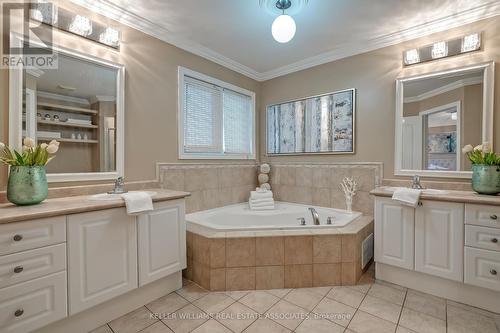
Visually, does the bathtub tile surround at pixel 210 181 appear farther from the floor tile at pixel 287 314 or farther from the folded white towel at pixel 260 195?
the floor tile at pixel 287 314

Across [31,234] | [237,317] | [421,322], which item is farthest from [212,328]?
[421,322]

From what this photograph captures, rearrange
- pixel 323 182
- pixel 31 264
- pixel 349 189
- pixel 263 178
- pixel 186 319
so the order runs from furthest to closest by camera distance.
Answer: pixel 263 178 < pixel 323 182 < pixel 349 189 < pixel 186 319 < pixel 31 264

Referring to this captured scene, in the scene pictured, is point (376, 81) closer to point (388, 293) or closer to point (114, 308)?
point (388, 293)

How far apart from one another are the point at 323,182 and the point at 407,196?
111cm

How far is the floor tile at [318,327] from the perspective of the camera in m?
1.49

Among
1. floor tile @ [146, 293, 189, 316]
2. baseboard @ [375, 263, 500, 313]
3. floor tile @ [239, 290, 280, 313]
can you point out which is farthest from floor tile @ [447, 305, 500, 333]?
floor tile @ [146, 293, 189, 316]

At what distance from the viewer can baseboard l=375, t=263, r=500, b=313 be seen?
168cm

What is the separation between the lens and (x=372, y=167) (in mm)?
2586

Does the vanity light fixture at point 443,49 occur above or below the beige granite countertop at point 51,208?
above

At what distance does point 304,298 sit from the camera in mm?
1843

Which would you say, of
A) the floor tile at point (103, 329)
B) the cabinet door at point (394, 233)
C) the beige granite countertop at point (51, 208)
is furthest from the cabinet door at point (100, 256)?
the cabinet door at point (394, 233)

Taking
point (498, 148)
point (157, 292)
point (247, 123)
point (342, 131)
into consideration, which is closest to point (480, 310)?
point (498, 148)

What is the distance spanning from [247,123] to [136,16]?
71.3 inches

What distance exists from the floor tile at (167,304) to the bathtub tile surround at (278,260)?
0.75 feet
